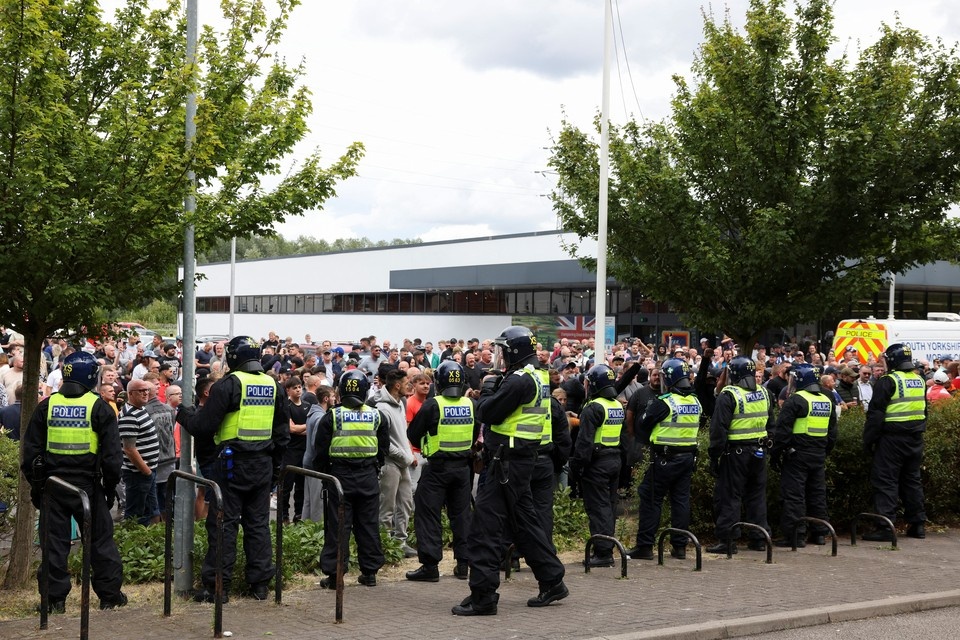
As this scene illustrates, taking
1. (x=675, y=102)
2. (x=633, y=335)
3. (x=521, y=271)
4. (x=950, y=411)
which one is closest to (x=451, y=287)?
(x=521, y=271)

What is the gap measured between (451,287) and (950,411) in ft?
97.5

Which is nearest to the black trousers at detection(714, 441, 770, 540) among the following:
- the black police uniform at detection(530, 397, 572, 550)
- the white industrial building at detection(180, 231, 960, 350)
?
the black police uniform at detection(530, 397, 572, 550)

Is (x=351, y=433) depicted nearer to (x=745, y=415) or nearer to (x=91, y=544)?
(x=91, y=544)

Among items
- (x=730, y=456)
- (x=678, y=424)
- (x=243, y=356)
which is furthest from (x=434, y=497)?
(x=730, y=456)

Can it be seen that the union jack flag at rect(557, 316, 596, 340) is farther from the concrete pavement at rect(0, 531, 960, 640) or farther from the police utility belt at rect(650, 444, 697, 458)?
the concrete pavement at rect(0, 531, 960, 640)

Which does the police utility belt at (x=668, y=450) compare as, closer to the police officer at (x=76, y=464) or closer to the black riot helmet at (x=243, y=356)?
the black riot helmet at (x=243, y=356)

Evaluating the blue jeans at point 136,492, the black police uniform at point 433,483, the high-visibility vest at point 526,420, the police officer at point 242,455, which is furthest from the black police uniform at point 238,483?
the blue jeans at point 136,492

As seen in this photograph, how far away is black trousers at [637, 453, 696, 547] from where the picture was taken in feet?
31.4

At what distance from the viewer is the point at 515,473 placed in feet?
24.7

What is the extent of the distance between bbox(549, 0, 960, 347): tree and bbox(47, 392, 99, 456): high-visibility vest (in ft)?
26.2

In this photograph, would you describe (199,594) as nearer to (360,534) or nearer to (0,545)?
(360,534)

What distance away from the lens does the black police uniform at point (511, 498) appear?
7.42 m

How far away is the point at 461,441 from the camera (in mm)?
8820

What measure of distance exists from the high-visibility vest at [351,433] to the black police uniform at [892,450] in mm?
5594
